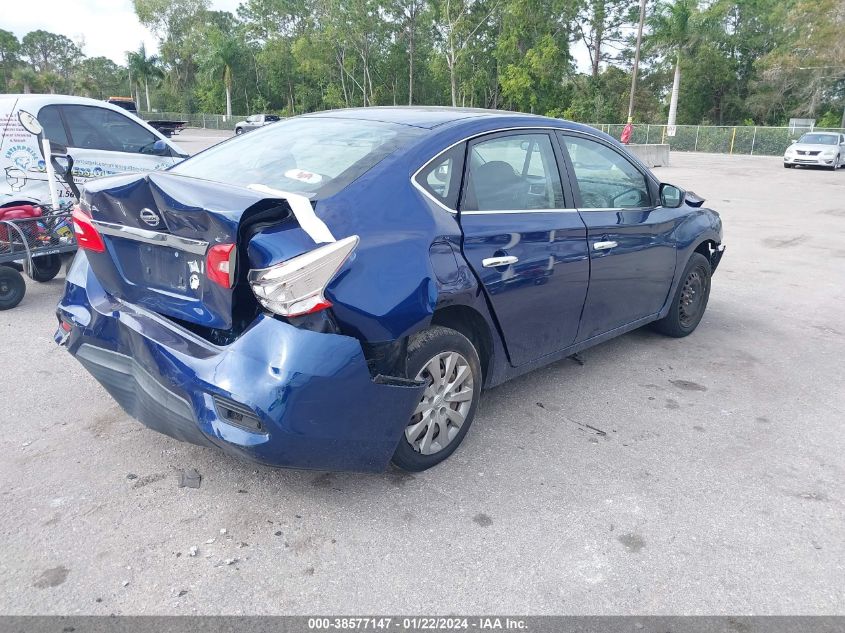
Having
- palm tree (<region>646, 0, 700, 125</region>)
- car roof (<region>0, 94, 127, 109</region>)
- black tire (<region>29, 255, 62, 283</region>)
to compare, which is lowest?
black tire (<region>29, 255, 62, 283</region>)

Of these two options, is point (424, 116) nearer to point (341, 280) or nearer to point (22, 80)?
point (341, 280)

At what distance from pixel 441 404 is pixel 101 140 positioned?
6.05 meters

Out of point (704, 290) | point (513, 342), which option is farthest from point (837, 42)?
point (513, 342)

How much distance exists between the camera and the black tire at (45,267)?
22.1ft

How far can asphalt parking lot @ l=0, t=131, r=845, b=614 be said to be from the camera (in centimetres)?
248

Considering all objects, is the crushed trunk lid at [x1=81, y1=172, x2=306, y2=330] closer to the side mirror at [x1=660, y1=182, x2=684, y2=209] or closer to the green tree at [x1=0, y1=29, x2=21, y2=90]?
the side mirror at [x1=660, y1=182, x2=684, y2=209]

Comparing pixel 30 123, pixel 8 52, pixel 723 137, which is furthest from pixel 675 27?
pixel 8 52

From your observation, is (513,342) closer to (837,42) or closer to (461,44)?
(837,42)

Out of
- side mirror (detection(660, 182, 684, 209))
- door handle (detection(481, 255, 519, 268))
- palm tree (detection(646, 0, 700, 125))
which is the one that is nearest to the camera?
door handle (detection(481, 255, 519, 268))

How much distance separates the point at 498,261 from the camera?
133 inches

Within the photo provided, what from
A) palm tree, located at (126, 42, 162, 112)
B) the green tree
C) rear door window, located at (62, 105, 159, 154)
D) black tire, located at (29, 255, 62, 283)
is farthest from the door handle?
the green tree

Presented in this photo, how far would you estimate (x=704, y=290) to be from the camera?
5.67 metres

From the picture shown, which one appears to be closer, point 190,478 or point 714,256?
point 190,478

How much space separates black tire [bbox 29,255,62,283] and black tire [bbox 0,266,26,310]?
732 mm
